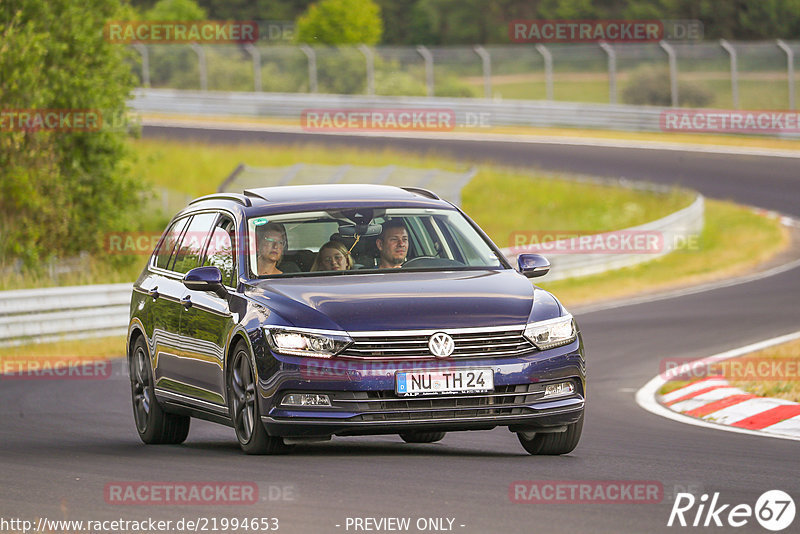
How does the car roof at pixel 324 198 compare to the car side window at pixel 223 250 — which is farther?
the car roof at pixel 324 198

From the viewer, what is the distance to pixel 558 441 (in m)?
9.05

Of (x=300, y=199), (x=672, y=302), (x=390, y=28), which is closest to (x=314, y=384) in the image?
(x=300, y=199)

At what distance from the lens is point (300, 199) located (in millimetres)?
9867

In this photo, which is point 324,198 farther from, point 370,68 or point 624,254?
point 370,68

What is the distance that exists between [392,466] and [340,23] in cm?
5997

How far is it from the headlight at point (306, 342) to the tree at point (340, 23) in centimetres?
5820

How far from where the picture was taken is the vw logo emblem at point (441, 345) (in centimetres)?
824

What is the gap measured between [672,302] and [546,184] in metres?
15.0

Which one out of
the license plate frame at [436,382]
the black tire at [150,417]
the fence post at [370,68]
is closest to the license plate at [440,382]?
the license plate frame at [436,382]

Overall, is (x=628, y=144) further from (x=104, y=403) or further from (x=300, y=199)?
(x=300, y=199)

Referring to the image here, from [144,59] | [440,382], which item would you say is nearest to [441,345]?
[440,382]

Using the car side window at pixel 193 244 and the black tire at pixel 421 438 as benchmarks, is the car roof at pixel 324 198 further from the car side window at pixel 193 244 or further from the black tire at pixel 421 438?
the black tire at pixel 421 438

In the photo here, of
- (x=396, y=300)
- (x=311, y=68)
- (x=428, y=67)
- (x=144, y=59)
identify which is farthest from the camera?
(x=144, y=59)

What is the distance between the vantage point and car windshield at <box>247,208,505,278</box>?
31.0ft
